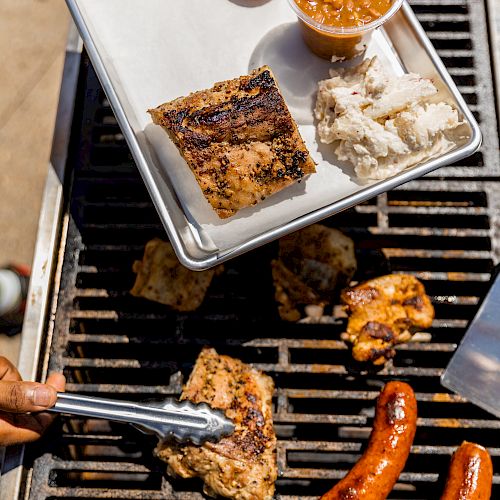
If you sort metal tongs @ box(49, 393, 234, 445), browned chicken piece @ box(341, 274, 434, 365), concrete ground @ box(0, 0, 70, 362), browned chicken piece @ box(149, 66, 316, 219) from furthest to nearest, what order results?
concrete ground @ box(0, 0, 70, 362), browned chicken piece @ box(341, 274, 434, 365), metal tongs @ box(49, 393, 234, 445), browned chicken piece @ box(149, 66, 316, 219)

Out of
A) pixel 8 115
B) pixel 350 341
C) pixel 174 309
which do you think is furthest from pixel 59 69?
pixel 350 341

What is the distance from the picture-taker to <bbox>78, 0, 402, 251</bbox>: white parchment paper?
2549 mm

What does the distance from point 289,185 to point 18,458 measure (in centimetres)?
179

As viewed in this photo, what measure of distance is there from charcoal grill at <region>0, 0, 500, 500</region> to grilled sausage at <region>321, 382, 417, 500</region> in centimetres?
18

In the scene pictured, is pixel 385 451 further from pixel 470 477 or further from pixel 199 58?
pixel 199 58

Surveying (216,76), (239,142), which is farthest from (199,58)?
(239,142)

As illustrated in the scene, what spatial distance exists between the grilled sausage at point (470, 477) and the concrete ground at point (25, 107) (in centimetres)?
285

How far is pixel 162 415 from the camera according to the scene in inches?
101

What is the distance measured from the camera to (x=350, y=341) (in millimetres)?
2854

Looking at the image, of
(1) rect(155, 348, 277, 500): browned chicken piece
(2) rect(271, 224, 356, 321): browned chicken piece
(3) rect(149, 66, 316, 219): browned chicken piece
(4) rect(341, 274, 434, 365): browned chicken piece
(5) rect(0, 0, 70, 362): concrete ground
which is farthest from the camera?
(5) rect(0, 0, 70, 362): concrete ground

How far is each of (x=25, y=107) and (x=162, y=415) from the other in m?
2.66

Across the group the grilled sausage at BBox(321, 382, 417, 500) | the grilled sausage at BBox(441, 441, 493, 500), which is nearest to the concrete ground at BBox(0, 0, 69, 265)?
the grilled sausage at BBox(321, 382, 417, 500)

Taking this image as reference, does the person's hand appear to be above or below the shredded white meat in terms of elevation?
below

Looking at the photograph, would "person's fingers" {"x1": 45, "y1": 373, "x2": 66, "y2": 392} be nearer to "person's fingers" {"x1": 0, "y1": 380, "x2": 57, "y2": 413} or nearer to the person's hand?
the person's hand
